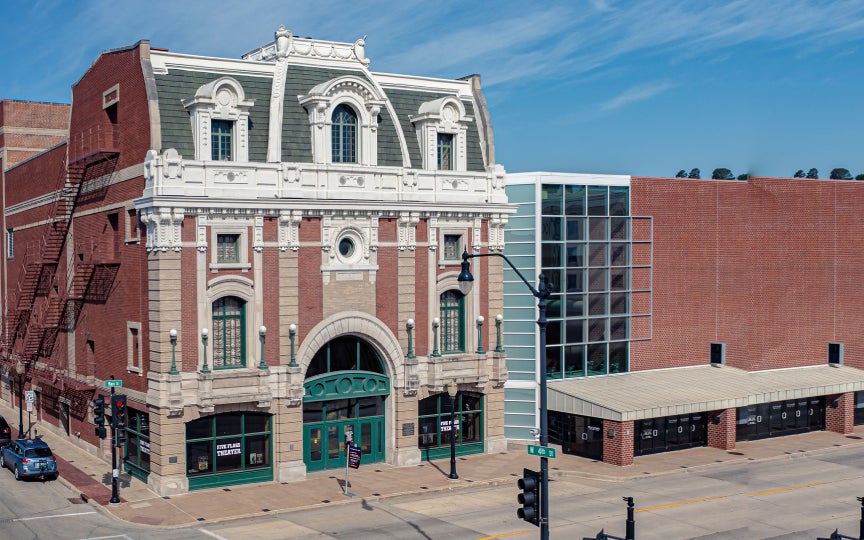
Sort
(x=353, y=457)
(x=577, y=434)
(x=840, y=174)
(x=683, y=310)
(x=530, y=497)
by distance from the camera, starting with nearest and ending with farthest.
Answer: (x=530, y=497) → (x=353, y=457) → (x=577, y=434) → (x=683, y=310) → (x=840, y=174)

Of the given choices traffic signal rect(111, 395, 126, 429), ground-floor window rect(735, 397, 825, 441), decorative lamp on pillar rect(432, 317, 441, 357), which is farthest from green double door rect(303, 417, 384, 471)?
ground-floor window rect(735, 397, 825, 441)

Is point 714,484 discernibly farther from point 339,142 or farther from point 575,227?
point 339,142

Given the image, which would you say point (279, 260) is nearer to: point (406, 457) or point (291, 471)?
point (291, 471)

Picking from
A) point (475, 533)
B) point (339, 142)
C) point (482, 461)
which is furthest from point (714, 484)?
point (339, 142)

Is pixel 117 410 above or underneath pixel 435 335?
underneath

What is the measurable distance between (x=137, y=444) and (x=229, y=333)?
602 cm

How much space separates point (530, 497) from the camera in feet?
73.7

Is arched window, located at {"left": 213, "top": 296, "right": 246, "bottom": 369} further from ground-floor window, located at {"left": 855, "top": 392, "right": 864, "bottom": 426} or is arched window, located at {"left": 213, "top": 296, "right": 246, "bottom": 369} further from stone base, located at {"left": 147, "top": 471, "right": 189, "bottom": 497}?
ground-floor window, located at {"left": 855, "top": 392, "right": 864, "bottom": 426}

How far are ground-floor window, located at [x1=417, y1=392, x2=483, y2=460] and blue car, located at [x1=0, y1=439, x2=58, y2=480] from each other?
15.1m

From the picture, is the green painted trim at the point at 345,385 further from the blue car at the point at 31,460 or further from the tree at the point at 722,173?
the tree at the point at 722,173

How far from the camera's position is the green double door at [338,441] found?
134 feet

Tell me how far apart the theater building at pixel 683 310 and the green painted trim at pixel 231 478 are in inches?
508

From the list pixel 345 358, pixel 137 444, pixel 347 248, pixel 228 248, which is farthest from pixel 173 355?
pixel 347 248

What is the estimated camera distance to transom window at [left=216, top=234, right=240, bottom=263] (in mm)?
38875
